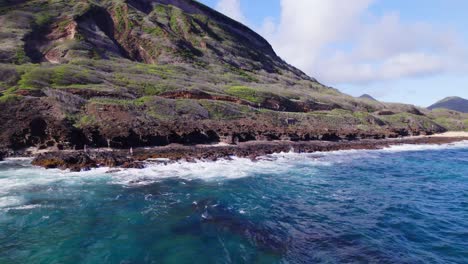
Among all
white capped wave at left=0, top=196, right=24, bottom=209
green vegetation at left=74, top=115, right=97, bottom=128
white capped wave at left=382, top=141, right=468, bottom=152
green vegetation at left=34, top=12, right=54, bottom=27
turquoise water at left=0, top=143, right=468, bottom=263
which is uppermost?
green vegetation at left=34, top=12, right=54, bottom=27

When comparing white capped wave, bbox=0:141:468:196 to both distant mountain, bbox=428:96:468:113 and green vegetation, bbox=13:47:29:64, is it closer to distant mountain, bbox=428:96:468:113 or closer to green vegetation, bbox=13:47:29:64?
green vegetation, bbox=13:47:29:64

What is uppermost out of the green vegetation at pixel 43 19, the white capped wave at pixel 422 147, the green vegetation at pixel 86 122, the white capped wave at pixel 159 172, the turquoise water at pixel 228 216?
the green vegetation at pixel 43 19

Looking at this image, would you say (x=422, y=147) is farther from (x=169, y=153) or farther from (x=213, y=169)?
(x=169, y=153)

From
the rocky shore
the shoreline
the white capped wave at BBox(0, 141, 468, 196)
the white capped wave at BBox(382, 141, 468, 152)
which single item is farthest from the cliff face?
the white capped wave at BBox(0, 141, 468, 196)

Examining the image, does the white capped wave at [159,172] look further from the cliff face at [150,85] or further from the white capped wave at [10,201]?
the cliff face at [150,85]

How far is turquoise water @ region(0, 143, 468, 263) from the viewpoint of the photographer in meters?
15.4

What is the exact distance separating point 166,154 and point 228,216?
18902mm

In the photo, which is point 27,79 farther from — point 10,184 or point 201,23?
point 201,23

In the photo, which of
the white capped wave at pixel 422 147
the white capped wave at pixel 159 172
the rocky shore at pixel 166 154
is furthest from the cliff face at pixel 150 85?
the white capped wave at pixel 159 172

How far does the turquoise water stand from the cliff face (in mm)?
10438

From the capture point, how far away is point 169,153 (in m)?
37.8

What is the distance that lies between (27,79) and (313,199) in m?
45.9

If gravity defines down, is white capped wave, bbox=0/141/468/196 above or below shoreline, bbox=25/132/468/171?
below

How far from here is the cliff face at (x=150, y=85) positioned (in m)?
41.5
